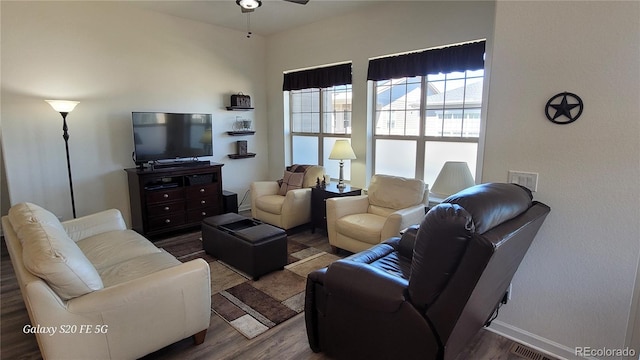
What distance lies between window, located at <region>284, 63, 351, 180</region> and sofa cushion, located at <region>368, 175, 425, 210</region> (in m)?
1.15

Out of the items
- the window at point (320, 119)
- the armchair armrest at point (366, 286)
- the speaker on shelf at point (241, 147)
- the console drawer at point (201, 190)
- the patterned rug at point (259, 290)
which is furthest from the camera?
the speaker on shelf at point (241, 147)

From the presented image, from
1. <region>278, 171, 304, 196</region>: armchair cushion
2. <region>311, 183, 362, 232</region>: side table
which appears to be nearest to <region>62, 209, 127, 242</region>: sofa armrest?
<region>278, 171, 304, 196</region>: armchair cushion

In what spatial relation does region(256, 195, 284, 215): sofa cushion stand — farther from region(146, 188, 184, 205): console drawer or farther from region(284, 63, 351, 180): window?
region(284, 63, 351, 180): window

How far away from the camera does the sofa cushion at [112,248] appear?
2.58m

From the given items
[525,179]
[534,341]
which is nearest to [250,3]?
[525,179]

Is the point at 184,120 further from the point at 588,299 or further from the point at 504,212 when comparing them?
the point at 588,299

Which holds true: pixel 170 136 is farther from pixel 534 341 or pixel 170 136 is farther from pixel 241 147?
pixel 534 341

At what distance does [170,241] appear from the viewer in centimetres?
426

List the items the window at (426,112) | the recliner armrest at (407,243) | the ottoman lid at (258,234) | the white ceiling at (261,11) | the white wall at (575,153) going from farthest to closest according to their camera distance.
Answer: the white ceiling at (261,11) < the window at (426,112) < the ottoman lid at (258,234) < the recliner armrest at (407,243) < the white wall at (575,153)

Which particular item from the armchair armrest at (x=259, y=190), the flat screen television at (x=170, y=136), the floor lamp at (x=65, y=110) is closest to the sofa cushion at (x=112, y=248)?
the floor lamp at (x=65, y=110)

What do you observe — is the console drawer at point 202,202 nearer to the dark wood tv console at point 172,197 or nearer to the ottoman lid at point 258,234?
the dark wood tv console at point 172,197

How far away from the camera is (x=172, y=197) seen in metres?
4.41

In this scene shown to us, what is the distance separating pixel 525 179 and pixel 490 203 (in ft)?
2.93

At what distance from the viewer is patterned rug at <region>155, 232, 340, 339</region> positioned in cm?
254
